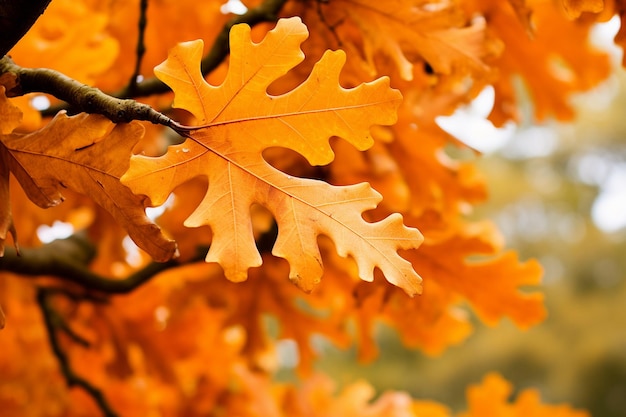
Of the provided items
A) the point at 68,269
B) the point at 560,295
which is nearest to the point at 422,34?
the point at 68,269

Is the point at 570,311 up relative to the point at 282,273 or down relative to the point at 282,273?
up

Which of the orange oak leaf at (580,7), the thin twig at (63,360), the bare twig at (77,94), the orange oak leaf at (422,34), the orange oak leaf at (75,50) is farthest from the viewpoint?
the thin twig at (63,360)

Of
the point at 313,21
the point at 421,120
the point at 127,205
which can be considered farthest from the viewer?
the point at 421,120

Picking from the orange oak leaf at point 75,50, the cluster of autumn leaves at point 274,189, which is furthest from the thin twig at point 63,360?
the orange oak leaf at point 75,50

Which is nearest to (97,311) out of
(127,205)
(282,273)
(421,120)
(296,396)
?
(282,273)

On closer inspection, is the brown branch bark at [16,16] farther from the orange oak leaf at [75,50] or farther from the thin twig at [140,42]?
the orange oak leaf at [75,50]

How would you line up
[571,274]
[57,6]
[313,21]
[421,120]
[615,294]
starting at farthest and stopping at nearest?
[571,274] → [615,294] → [57,6] → [421,120] → [313,21]

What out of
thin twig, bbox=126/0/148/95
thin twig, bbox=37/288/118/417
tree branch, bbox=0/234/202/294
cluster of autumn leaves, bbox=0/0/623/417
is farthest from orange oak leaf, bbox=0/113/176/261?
thin twig, bbox=37/288/118/417

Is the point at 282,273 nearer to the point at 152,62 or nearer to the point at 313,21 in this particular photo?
the point at 152,62
